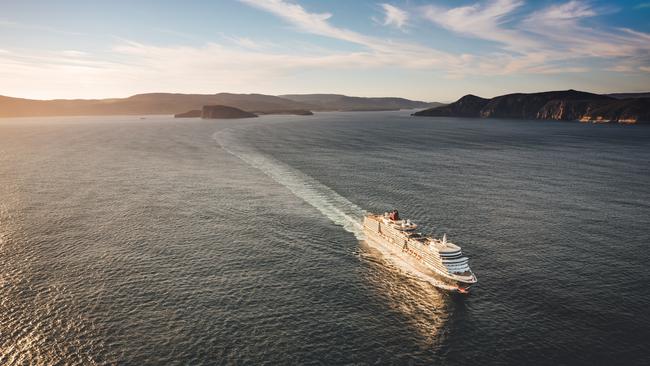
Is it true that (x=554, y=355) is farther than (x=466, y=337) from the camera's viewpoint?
No

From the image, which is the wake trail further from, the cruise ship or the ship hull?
the cruise ship

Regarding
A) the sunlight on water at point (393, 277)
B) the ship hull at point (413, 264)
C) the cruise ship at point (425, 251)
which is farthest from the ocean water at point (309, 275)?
the cruise ship at point (425, 251)

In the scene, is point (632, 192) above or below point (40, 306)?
above

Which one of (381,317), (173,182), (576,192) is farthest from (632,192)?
(173,182)

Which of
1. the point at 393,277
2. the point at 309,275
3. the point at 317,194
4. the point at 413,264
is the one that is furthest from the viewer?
the point at 317,194

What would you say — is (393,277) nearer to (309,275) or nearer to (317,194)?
(309,275)

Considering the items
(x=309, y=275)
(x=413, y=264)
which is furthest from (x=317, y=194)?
(x=309, y=275)

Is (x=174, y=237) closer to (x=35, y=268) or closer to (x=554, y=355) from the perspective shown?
(x=35, y=268)
